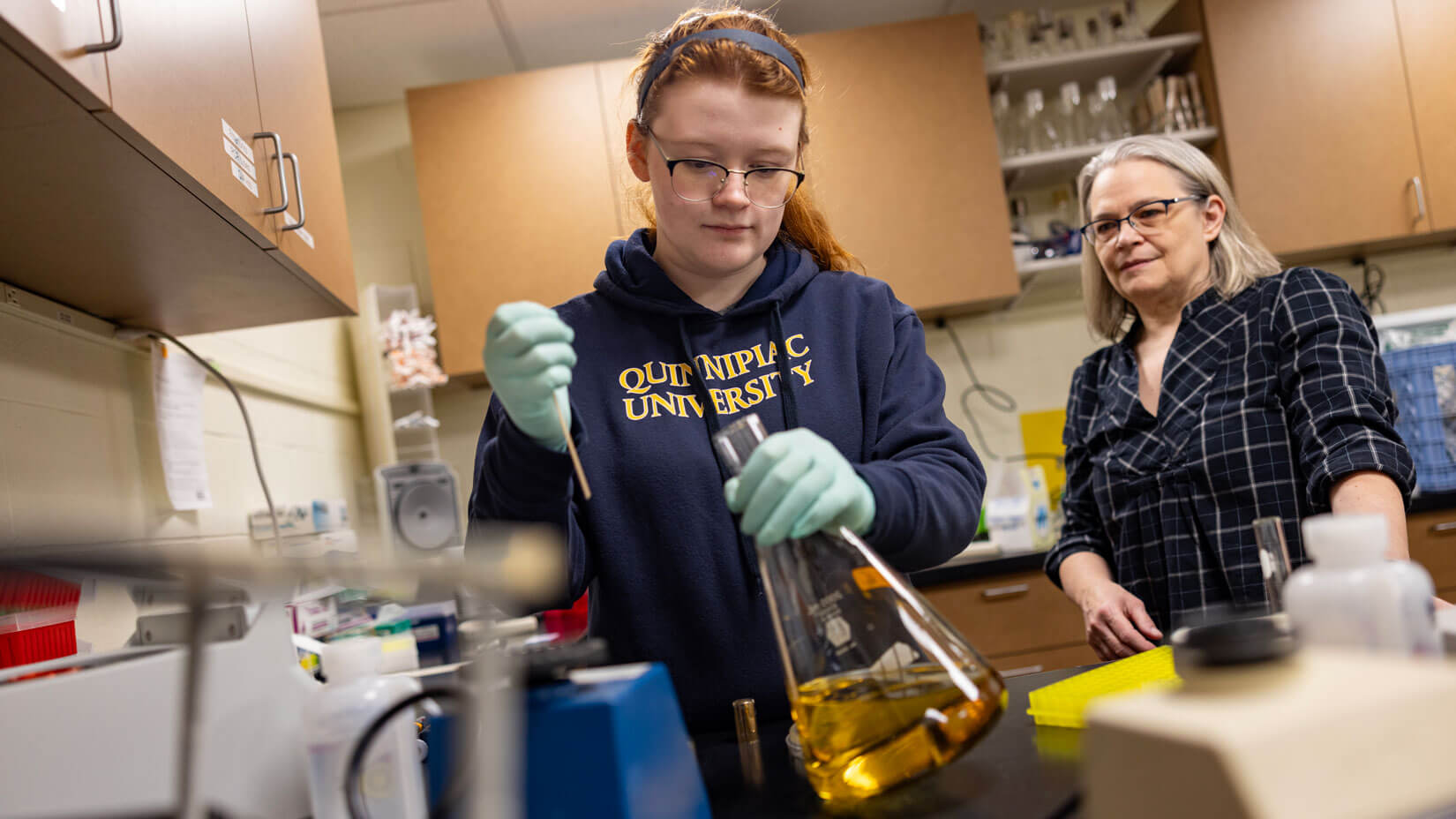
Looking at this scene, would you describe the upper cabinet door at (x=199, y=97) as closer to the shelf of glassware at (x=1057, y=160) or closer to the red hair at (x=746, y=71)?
the red hair at (x=746, y=71)

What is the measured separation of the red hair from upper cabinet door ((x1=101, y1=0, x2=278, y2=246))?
0.49 metres

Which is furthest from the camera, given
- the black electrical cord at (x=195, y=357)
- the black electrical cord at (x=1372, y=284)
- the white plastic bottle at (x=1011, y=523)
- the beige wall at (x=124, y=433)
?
the black electrical cord at (x=1372, y=284)

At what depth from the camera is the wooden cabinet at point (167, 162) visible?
0.83 metres

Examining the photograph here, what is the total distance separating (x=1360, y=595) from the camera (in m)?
0.46

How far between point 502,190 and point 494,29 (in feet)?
1.61

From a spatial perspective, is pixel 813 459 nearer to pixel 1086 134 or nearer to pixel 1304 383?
pixel 1304 383

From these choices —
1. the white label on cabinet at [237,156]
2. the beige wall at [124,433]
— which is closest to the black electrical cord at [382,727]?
the beige wall at [124,433]

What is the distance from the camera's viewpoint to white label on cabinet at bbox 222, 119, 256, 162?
3.93 ft

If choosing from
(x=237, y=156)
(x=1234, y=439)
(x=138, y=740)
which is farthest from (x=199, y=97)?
(x=1234, y=439)

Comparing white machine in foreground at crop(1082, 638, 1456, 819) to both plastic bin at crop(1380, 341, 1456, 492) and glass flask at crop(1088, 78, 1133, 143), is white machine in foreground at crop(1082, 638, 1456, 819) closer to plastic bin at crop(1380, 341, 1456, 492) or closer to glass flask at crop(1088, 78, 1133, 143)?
plastic bin at crop(1380, 341, 1456, 492)

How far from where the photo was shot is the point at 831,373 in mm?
1036

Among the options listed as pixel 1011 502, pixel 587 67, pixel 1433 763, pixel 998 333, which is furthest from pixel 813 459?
pixel 998 333

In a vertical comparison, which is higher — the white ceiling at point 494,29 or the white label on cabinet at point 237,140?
the white ceiling at point 494,29

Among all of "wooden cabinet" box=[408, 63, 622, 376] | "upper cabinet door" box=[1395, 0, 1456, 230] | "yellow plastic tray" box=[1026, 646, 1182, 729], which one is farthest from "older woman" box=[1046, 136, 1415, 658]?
"upper cabinet door" box=[1395, 0, 1456, 230]
